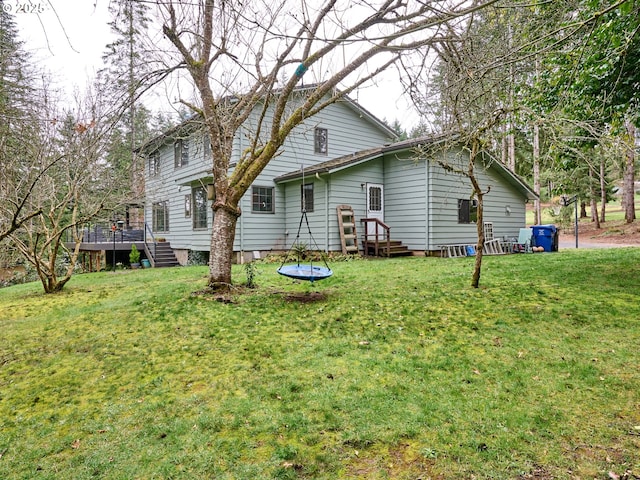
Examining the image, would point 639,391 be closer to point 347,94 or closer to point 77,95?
point 347,94

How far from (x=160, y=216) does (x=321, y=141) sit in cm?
898

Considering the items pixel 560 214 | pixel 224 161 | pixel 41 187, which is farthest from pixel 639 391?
pixel 560 214

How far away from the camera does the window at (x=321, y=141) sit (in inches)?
597

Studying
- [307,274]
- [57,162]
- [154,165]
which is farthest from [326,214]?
[154,165]

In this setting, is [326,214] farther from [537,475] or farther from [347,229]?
[537,475]

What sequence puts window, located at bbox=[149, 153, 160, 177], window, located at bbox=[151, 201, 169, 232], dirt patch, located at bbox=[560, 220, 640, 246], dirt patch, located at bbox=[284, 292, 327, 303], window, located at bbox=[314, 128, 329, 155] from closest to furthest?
dirt patch, located at bbox=[284, 292, 327, 303] → window, located at bbox=[314, 128, 329, 155] → window, located at bbox=[151, 201, 169, 232] → window, located at bbox=[149, 153, 160, 177] → dirt patch, located at bbox=[560, 220, 640, 246]

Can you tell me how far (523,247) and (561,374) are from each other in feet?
38.9

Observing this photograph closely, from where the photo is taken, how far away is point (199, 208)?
1499cm

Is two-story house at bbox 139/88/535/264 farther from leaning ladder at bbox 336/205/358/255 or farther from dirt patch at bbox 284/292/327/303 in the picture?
dirt patch at bbox 284/292/327/303

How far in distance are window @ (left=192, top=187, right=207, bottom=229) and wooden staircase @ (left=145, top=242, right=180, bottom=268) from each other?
223 centimetres

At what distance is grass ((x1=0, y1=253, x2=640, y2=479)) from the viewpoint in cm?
248

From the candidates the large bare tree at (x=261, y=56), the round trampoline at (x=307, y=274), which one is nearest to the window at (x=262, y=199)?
the large bare tree at (x=261, y=56)

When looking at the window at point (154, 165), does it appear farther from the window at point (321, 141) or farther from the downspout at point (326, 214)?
the downspout at point (326, 214)

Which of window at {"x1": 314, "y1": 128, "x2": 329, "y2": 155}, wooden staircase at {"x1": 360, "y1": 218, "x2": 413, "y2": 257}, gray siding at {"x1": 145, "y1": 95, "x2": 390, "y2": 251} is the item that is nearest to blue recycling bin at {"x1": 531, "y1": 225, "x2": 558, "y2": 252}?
wooden staircase at {"x1": 360, "y1": 218, "x2": 413, "y2": 257}
